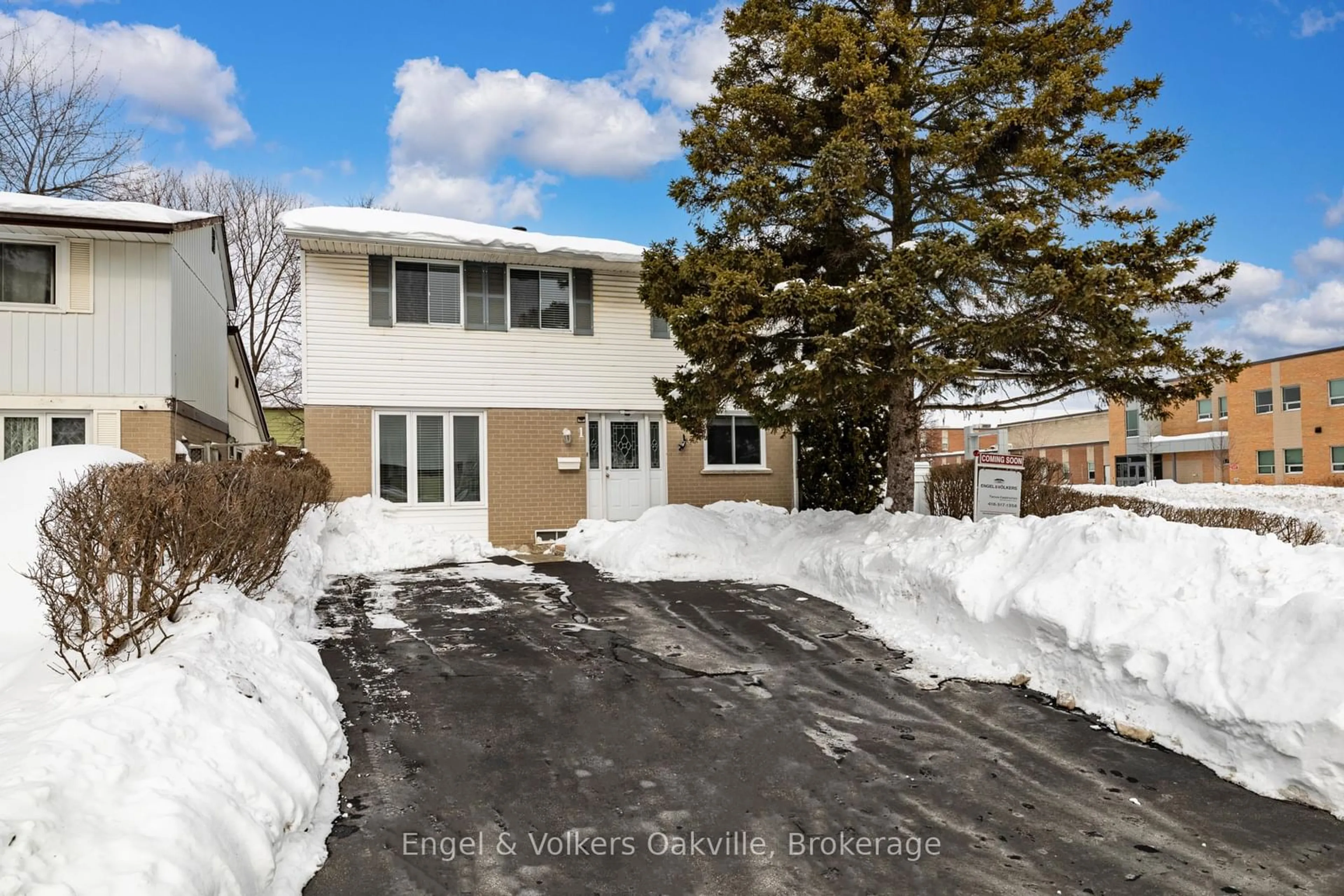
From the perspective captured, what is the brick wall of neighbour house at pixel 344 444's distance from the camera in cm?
1356

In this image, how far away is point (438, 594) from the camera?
9422mm

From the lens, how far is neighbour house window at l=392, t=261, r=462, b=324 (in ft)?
46.6

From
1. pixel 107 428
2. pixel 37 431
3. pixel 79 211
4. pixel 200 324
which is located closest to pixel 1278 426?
pixel 200 324

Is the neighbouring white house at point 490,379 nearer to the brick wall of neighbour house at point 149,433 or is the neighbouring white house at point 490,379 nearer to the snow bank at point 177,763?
the brick wall of neighbour house at point 149,433

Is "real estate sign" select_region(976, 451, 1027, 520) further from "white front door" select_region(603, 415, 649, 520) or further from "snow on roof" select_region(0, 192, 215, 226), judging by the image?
"snow on roof" select_region(0, 192, 215, 226)

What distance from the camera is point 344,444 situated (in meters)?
13.7

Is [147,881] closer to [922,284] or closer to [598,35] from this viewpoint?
[922,284]

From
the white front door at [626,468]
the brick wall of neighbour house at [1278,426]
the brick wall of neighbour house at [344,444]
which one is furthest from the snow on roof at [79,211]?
the brick wall of neighbour house at [1278,426]

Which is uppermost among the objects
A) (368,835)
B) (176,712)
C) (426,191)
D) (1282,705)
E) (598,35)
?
(426,191)

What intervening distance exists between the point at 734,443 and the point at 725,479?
2.62 ft

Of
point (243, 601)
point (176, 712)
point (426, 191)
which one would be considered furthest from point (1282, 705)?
point (426, 191)

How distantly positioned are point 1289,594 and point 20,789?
6632 mm

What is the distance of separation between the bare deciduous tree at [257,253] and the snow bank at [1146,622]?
3021cm

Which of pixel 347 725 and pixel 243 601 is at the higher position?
pixel 243 601
